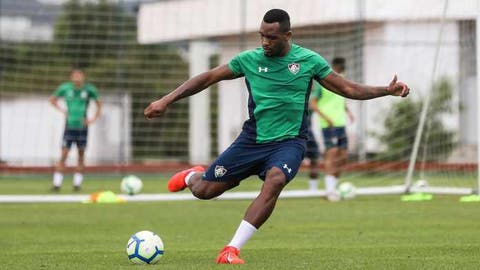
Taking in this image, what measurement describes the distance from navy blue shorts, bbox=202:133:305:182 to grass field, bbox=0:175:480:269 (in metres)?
0.70

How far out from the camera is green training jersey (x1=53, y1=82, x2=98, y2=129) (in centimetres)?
2256

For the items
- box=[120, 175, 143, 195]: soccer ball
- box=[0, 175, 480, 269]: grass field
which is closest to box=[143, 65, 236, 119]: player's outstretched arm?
box=[0, 175, 480, 269]: grass field

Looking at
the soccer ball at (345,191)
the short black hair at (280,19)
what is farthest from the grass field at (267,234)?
the short black hair at (280,19)

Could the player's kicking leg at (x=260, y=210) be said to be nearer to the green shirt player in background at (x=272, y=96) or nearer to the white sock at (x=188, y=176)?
the green shirt player in background at (x=272, y=96)

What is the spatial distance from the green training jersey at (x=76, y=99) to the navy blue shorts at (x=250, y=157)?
1352 centimetres

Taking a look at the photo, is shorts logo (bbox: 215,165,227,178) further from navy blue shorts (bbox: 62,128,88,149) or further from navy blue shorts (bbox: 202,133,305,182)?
navy blue shorts (bbox: 62,128,88,149)

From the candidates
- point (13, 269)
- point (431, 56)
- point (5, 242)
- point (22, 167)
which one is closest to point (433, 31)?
point (431, 56)

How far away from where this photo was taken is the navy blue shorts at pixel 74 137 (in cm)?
2228

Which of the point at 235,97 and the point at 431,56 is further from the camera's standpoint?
the point at 235,97

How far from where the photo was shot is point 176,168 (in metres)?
31.1

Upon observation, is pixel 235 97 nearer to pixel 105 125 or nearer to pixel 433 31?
pixel 105 125

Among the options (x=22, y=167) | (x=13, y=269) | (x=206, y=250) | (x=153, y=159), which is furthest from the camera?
(x=153, y=159)

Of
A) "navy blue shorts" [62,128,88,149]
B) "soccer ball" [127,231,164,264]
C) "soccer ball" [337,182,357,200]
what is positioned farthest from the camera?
"navy blue shorts" [62,128,88,149]

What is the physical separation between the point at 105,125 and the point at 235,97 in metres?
5.02
